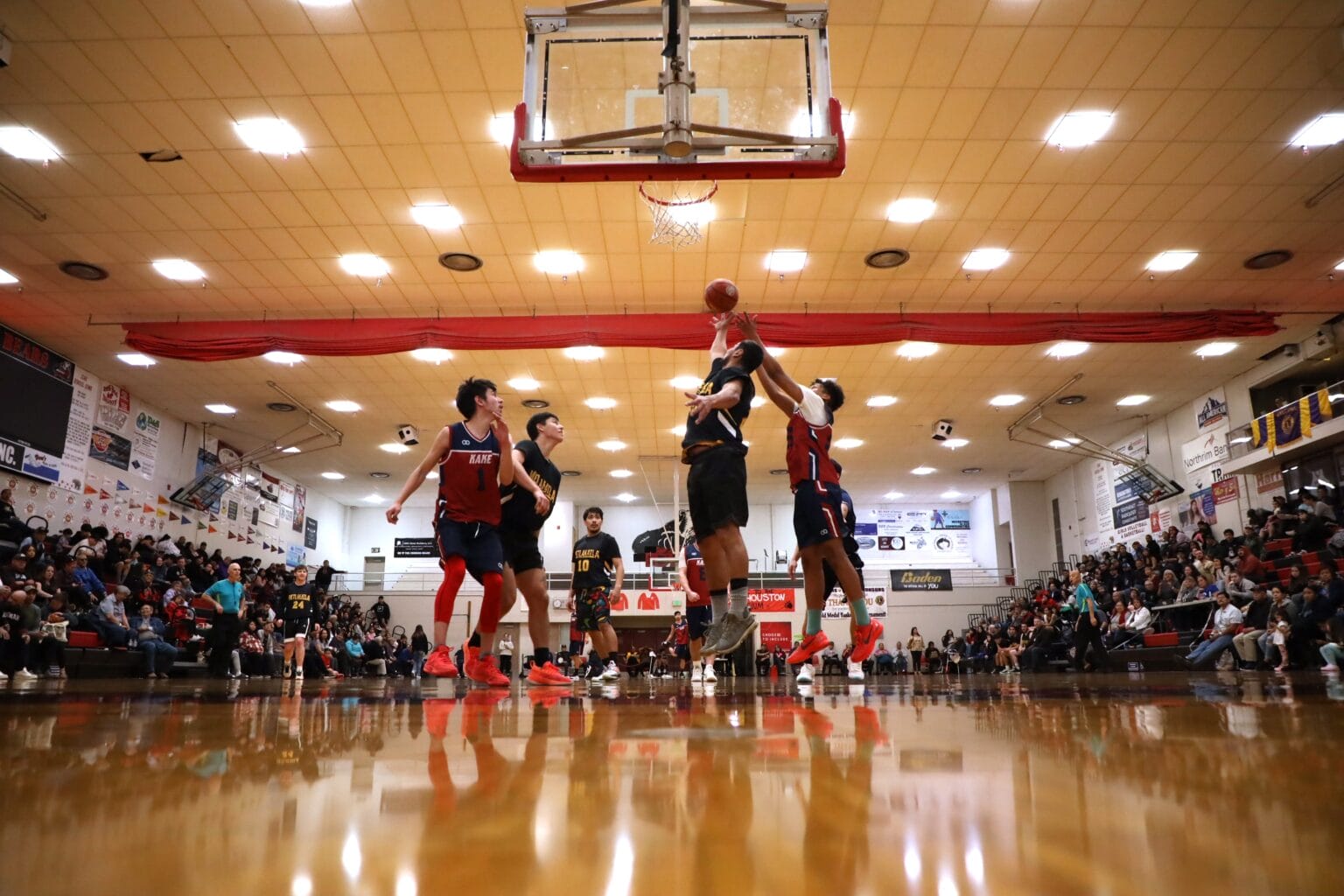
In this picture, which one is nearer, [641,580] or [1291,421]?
[1291,421]

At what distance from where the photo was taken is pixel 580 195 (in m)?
9.40

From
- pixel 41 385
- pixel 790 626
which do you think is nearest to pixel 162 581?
pixel 41 385

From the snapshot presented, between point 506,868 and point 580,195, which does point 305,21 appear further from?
point 506,868

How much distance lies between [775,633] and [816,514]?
68.6ft

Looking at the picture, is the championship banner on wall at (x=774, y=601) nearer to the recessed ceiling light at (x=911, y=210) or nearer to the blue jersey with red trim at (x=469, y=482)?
the recessed ceiling light at (x=911, y=210)

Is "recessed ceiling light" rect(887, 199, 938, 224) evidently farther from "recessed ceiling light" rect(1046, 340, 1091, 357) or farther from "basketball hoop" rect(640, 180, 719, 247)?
"recessed ceiling light" rect(1046, 340, 1091, 357)

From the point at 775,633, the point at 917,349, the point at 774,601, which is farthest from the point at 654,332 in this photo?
the point at 775,633

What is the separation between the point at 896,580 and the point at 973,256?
16.6 meters

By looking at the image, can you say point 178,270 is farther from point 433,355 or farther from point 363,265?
point 433,355

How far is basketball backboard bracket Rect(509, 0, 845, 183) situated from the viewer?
18.0ft

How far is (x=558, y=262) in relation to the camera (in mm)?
11078

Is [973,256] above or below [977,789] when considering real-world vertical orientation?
above

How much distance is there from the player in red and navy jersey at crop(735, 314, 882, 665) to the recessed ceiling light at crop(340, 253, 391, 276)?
26.2 ft

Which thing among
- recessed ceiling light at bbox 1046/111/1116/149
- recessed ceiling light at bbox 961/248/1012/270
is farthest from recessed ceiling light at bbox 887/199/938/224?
recessed ceiling light at bbox 1046/111/1116/149
